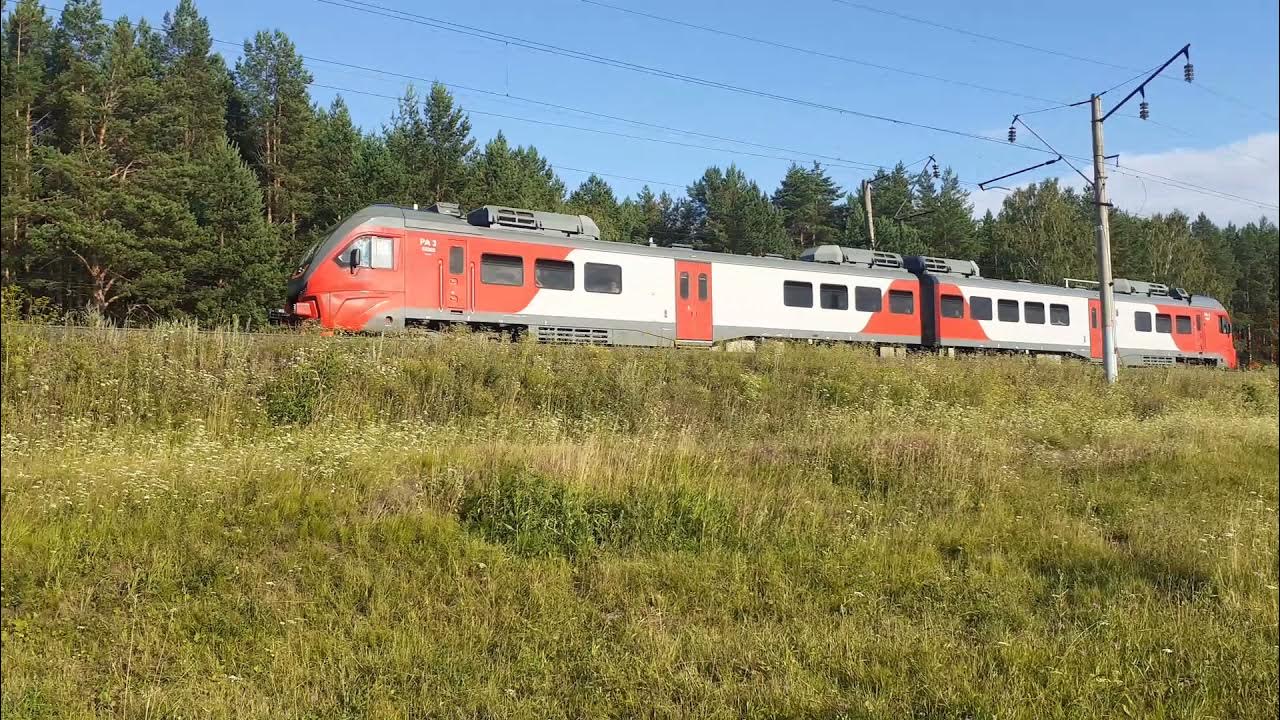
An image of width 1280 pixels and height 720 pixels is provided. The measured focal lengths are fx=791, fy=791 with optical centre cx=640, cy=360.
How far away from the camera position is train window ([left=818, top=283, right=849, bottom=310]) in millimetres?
21703

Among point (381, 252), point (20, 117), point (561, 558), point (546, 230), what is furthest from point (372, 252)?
point (20, 117)

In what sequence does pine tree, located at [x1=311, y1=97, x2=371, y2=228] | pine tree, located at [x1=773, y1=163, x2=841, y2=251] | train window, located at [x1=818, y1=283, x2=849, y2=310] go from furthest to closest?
pine tree, located at [x1=773, y1=163, x2=841, y2=251]
pine tree, located at [x1=311, y1=97, x2=371, y2=228]
train window, located at [x1=818, y1=283, x2=849, y2=310]

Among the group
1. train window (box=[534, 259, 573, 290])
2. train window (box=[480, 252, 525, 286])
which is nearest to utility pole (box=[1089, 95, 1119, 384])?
train window (box=[534, 259, 573, 290])

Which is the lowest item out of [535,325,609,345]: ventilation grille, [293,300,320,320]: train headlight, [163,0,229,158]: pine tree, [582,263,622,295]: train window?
[535,325,609,345]: ventilation grille

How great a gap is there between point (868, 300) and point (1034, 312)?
7380mm

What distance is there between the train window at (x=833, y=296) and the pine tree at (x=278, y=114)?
24754 mm

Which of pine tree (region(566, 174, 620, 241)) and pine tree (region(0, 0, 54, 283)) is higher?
pine tree (region(566, 174, 620, 241))

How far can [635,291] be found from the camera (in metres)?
18.4

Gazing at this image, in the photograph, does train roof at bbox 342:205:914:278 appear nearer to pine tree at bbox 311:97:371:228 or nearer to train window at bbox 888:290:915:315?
train window at bbox 888:290:915:315

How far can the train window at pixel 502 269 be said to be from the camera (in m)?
16.5

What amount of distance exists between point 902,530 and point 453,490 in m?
4.09

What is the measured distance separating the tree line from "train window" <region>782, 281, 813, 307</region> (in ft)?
31.0

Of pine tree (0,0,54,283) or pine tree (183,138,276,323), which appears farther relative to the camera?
pine tree (183,138,276,323)

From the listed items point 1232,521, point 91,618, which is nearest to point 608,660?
point 91,618
